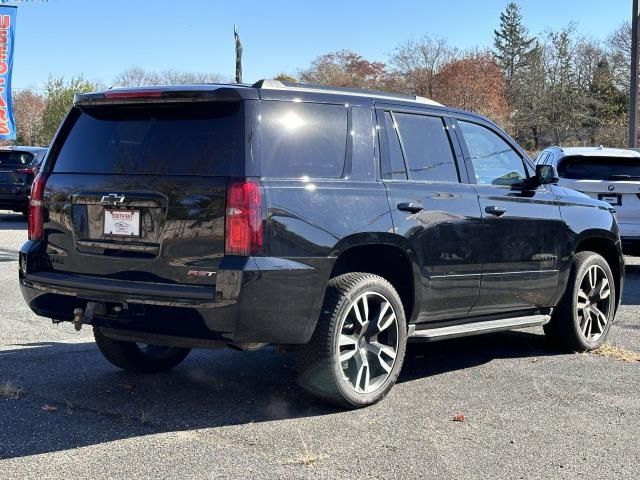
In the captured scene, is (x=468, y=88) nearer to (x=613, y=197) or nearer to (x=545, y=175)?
(x=613, y=197)

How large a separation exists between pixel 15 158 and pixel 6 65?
335 cm

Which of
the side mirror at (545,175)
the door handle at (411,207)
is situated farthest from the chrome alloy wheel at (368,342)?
the side mirror at (545,175)

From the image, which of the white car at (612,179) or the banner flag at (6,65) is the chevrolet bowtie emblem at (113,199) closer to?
the white car at (612,179)

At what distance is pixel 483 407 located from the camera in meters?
4.75

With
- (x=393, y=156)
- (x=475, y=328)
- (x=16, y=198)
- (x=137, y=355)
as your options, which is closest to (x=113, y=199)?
(x=137, y=355)

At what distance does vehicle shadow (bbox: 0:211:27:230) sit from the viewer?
1731cm

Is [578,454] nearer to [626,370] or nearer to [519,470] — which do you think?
[519,470]

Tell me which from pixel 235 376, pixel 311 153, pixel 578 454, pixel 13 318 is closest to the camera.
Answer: pixel 578 454

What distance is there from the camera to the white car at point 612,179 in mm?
10367

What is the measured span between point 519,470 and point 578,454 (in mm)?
433

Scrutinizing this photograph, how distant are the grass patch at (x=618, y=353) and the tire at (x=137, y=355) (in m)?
3.37

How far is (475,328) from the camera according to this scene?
5.40m

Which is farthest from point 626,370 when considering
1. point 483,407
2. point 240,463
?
point 240,463

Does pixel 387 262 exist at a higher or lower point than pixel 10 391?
higher
